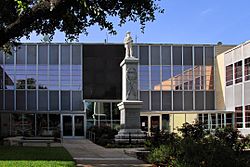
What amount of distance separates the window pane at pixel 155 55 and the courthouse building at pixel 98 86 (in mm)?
98

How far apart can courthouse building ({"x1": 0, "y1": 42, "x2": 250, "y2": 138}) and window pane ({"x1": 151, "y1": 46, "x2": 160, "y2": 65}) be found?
10 centimetres

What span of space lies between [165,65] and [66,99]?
33.5 ft

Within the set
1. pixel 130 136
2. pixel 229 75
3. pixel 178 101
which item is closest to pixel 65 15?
pixel 130 136

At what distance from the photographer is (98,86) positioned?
4797 cm

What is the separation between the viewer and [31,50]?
48375mm

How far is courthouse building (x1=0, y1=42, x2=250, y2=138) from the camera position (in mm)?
47531

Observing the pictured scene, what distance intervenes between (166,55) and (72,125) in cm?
1144

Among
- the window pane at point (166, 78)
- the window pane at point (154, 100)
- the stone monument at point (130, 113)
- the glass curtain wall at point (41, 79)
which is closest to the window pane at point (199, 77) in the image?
the window pane at point (166, 78)

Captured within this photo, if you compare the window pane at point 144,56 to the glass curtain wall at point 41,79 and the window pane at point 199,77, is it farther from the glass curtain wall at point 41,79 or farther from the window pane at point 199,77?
the glass curtain wall at point 41,79

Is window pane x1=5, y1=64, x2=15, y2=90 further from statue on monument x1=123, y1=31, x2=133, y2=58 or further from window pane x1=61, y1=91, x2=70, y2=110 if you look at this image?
statue on monument x1=123, y1=31, x2=133, y2=58

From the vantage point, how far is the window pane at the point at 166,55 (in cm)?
4869

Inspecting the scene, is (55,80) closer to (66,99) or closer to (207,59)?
(66,99)

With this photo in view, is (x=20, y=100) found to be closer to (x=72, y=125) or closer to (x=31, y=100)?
(x=31, y=100)

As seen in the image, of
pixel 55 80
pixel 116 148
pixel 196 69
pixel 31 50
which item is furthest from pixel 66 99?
pixel 116 148
